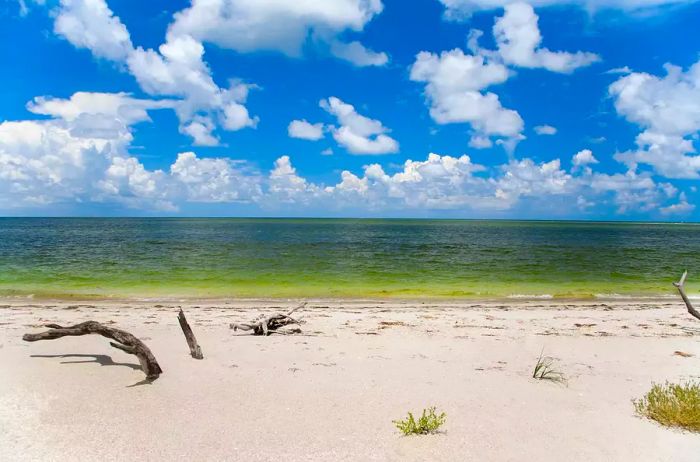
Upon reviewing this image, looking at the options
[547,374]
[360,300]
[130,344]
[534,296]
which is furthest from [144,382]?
[534,296]

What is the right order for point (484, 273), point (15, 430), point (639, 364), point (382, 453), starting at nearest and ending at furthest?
point (382, 453), point (15, 430), point (639, 364), point (484, 273)

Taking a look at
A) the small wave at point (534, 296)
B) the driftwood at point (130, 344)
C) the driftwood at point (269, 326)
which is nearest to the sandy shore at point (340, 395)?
the driftwood at point (130, 344)

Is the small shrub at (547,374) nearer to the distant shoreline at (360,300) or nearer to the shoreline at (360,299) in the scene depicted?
the distant shoreline at (360,300)

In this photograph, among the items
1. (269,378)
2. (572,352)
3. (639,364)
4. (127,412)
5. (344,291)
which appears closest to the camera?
(127,412)

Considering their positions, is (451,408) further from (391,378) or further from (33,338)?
(33,338)

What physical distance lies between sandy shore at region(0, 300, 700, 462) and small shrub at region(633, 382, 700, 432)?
218 millimetres

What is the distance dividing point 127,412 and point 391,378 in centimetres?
481

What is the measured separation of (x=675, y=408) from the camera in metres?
7.29

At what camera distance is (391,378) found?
9375mm

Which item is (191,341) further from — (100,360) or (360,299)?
(360,299)

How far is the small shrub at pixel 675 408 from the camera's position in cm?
704

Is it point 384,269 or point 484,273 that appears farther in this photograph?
point 384,269

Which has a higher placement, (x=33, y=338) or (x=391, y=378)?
(x=33, y=338)

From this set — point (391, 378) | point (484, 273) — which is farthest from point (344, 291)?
point (391, 378)
